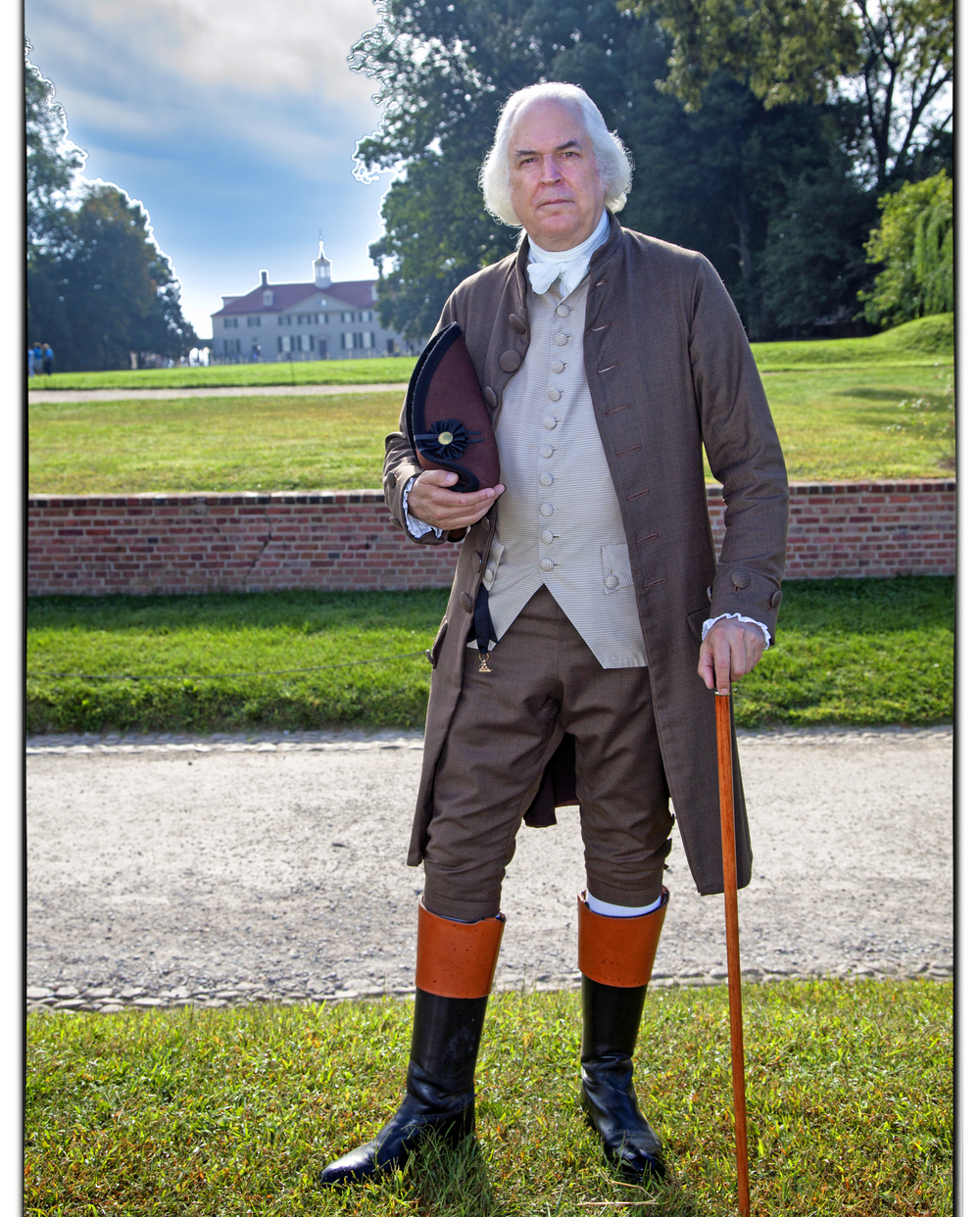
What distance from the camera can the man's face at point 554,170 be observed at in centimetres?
203

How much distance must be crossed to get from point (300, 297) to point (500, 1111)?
10175 cm

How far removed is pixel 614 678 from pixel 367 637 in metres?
4.13

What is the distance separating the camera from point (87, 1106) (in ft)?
7.47

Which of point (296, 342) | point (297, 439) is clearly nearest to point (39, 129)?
point (297, 439)

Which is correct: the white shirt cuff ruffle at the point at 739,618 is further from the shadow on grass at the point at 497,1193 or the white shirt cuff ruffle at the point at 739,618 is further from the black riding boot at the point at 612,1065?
the shadow on grass at the point at 497,1193

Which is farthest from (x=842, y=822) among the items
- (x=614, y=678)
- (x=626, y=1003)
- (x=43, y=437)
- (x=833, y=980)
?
(x=43, y=437)

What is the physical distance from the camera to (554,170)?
203 cm

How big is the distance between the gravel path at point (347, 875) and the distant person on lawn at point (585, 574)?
0.95 meters

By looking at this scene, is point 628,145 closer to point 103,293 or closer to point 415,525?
point 103,293

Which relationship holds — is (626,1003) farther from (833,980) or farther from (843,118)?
(843,118)

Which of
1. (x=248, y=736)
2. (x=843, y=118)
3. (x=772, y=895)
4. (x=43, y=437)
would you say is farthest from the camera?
(x=843, y=118)

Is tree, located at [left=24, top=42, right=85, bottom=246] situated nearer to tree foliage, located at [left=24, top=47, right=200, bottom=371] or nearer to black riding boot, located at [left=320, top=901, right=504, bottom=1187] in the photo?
black riding boot, located at [left=320, top=901, right=504, bottom=1187]

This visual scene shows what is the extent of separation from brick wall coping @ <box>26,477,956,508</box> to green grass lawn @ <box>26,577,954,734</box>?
728 millimetres

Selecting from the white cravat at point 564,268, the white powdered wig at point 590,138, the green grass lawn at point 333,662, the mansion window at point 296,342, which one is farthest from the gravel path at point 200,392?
the mansion window at point 296,342
